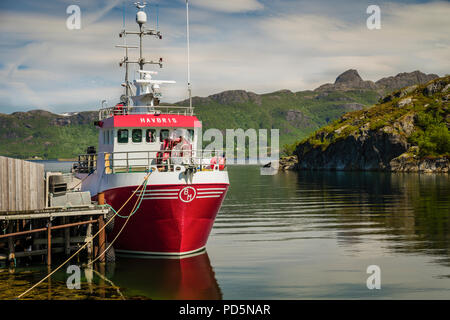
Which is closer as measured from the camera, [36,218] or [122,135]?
[36,218]

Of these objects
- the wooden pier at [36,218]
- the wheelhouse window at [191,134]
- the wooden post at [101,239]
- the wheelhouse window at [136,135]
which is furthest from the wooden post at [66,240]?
the wheelhouse window at [191,134]

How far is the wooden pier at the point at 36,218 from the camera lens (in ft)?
82.8

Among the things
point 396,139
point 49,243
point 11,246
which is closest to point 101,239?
point 49,243

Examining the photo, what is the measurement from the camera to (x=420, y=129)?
159 meters

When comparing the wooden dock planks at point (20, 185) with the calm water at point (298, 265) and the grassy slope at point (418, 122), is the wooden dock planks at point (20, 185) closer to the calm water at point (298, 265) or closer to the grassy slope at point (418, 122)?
the calm water at point (298, 265)

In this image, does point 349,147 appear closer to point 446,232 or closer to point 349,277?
point 446,232

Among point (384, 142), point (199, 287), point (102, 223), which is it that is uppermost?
point (384, 142)

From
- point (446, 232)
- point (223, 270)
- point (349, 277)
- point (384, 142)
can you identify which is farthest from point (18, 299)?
point (384, 142)

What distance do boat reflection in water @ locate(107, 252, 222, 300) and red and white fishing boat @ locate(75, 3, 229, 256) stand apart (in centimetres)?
95

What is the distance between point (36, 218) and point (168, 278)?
27.6ft

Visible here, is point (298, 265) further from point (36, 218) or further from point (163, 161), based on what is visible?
point (36, 218)

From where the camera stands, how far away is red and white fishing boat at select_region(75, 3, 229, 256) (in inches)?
1011

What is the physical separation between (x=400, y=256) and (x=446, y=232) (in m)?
8.75

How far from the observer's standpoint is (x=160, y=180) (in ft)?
84.2
